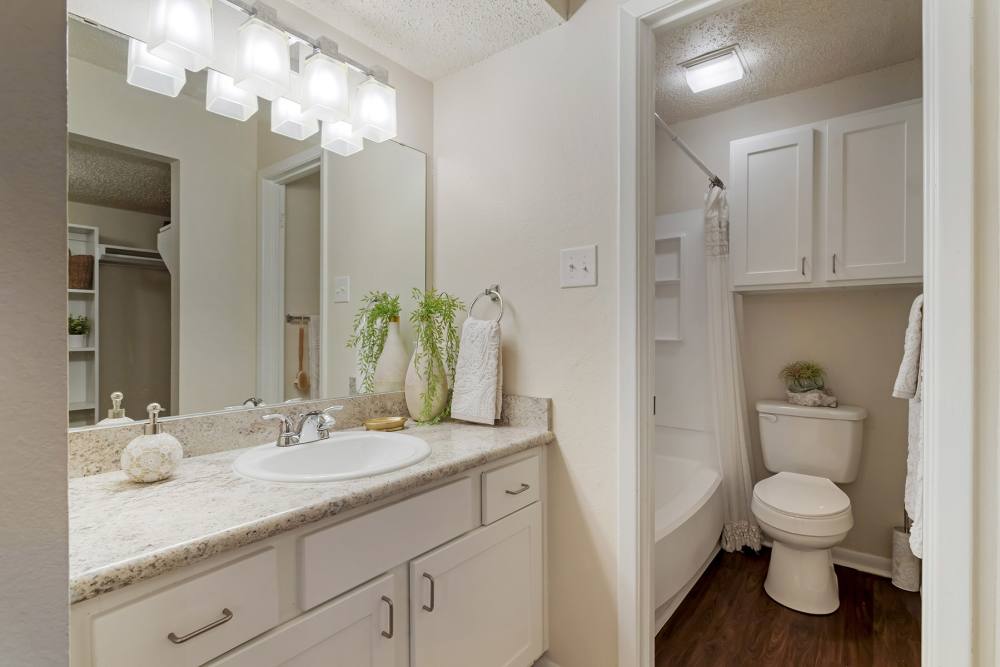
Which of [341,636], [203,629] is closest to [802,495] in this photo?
[341,636]

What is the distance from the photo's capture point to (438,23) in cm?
156

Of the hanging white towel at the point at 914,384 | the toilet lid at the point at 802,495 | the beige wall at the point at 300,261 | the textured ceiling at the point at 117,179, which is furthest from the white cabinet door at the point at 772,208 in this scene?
the textured ceiling at the point at 117,179

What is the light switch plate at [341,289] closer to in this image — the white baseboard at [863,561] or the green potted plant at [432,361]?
the green potted plant at [432,361]

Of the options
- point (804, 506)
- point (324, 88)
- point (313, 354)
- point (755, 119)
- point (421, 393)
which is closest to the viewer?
point (324, 88)

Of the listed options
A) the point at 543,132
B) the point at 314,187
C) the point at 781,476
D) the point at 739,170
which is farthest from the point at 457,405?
the point at 739,170

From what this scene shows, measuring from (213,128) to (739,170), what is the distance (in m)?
2.29

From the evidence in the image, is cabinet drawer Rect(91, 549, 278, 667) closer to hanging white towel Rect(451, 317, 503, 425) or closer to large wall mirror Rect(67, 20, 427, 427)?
large wall mirror Rect(67, 20, 427, 427)

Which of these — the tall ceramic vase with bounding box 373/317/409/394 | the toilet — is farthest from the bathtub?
the tall ceramic vase with bounding box 373/317/409/394

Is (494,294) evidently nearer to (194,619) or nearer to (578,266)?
(578,266)

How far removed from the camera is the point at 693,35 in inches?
77.4

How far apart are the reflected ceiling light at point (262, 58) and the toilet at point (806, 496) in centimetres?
238

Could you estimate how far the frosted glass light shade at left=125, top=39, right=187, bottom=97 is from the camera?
1141mm

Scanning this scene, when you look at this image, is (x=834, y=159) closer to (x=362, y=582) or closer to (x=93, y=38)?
(x=362, y=582)

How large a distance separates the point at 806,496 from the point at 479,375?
1.57 m
